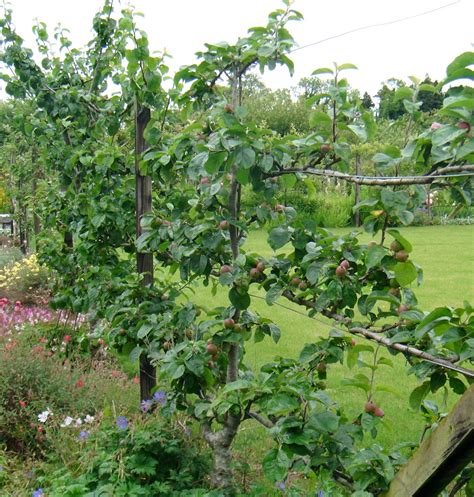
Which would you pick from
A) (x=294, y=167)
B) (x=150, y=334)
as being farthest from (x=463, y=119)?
(x=150, y=334)

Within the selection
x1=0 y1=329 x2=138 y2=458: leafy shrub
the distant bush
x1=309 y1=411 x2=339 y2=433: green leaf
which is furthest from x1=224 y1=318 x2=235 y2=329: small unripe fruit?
the distant bush

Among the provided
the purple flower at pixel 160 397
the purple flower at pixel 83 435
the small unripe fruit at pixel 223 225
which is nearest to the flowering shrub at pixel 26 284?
the purple flower at pixel 83 435

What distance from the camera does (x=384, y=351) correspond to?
4848mm

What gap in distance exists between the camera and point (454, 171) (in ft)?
3.96

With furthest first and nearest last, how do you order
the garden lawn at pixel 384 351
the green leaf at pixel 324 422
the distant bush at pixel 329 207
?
the distant bush at pixel 329 207, the garden lawn at pixel 384 351, the green leaf at pixel 324 422

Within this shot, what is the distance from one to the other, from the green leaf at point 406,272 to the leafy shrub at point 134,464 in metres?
1.15

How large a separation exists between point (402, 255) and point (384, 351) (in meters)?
3.63

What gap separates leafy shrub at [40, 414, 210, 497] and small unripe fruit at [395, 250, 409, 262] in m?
1.19

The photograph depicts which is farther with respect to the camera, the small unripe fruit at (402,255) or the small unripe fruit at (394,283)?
the small unripe fruit at (394,283)

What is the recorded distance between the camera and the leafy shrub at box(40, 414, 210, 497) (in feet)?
6.81

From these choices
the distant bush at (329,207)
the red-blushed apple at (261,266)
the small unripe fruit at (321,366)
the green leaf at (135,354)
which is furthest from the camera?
the distant bush at (329,207)

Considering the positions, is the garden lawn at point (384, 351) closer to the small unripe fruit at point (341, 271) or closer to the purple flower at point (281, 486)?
the small unripe fruit at point (341, 271)

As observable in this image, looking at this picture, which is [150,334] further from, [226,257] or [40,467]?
[40,467]

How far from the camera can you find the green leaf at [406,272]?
4.77 feet
